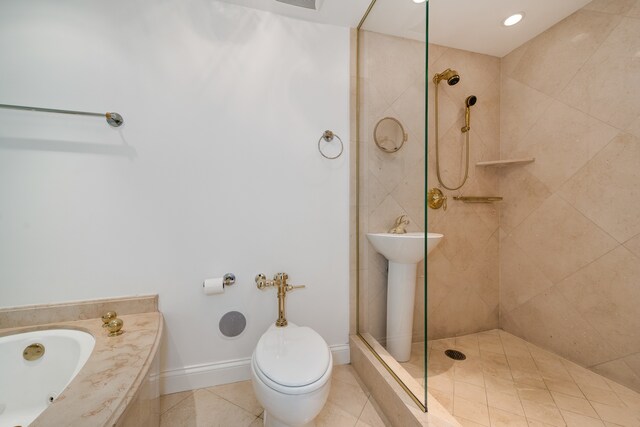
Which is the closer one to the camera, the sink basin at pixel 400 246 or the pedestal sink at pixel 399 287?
the sink basin at pixel 400 246

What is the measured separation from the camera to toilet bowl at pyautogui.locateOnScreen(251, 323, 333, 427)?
0.86m

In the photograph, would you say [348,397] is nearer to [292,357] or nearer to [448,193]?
[292,357]

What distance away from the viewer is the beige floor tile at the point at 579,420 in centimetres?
113

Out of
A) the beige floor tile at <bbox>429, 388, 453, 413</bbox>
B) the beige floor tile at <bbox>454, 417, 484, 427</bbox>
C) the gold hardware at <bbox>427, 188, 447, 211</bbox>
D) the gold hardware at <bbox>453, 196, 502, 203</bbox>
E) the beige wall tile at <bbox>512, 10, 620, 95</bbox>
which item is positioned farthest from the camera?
the gold hardware at <bbox>453, 196, 502, 203</bbox>

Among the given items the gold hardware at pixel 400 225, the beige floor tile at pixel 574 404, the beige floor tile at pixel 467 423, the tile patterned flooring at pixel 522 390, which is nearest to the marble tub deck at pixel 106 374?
the tile patterned flooring at pixel 522 390

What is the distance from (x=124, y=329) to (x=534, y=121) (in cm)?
286

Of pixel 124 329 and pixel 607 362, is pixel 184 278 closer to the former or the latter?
pixel 124 329

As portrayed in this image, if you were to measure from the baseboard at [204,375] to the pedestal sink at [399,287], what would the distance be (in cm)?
88

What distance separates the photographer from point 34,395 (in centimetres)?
98

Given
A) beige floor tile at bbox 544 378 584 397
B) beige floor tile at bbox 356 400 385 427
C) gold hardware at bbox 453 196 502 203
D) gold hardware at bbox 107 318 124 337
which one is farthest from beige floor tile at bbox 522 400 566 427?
gold hardware at bbox 107 318 124 337

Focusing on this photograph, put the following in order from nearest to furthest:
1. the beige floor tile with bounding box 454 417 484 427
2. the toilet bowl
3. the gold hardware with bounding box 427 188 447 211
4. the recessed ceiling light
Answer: the toilet bowl
the beige floor tile with bounding box 454 417 484 427
the recessed ceiling light
the gold hardware with bounding box 427 188 447 211

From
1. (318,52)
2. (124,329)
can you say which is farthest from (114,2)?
(124,329)

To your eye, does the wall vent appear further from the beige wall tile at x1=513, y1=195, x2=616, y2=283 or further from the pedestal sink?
the beige wall tile at x1=513, y1=195, x2=616, y2=283

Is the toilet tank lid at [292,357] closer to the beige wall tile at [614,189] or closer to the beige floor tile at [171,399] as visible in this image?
the beige floor tile at [171,399]
